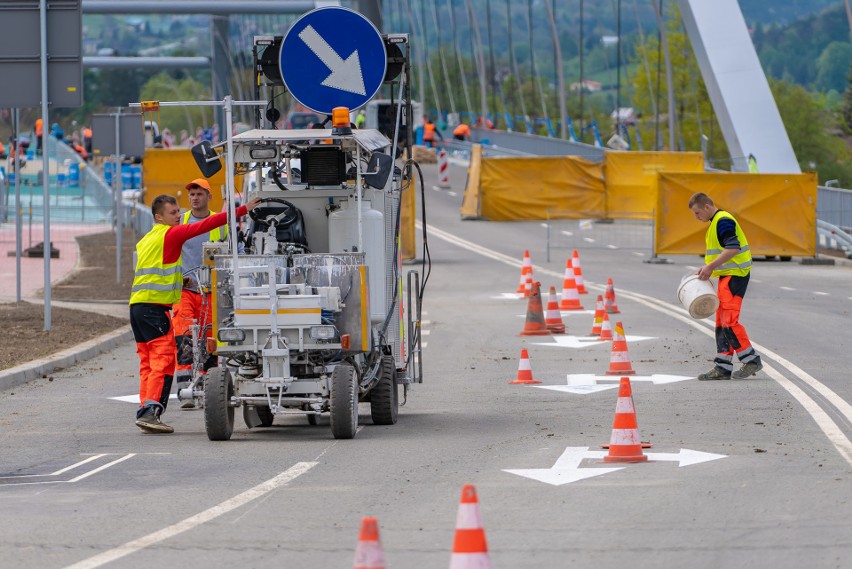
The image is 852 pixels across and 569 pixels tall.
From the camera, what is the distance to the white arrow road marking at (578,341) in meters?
19.2

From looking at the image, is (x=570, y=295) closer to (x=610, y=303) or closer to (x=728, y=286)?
(x=610, y=303)

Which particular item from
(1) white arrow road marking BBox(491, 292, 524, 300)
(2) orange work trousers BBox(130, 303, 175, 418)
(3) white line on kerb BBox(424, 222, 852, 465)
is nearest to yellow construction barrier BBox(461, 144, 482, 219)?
(1) white arrow road marking BBox(491, 292, 524, 300)

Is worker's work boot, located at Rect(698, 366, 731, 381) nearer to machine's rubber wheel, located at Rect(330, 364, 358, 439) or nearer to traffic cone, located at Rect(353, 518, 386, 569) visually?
machine's rubber wheel, located at Rect(330, 364, 358, 439)

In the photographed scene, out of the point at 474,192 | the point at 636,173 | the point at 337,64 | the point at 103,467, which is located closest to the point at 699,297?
the point at 337,64

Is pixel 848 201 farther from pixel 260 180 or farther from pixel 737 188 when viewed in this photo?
pixel 260 180

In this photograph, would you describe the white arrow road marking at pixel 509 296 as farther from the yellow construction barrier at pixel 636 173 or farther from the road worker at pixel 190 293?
the yellow construction barrier at pixel 636 173

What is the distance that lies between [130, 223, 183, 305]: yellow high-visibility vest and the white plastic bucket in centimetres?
531

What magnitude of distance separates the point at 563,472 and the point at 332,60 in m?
4.54

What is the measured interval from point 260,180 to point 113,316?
423 inches

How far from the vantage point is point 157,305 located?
495 inches

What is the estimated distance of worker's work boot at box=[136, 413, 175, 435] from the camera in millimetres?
12250

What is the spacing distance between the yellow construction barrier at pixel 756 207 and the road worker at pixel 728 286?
65.0 feet

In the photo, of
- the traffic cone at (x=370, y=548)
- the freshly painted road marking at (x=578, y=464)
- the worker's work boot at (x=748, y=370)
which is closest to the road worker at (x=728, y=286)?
the worker's work boot at (x=748, y=370)

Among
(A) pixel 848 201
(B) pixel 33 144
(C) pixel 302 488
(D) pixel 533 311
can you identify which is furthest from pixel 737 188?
(B) pixel 33 144
